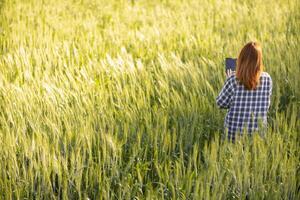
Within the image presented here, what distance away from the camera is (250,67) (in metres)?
2.52

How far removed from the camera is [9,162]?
7.06 feet

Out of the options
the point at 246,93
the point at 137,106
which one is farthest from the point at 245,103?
the point at 137,106

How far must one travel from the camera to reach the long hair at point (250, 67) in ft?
8.27

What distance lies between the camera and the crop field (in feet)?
6.83

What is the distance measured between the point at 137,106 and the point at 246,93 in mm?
659

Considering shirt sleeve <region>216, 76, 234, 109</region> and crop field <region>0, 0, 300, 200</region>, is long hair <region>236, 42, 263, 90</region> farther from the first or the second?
crop field <region>0, 0, 300, 200</region>

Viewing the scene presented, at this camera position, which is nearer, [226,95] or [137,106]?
[226,95]

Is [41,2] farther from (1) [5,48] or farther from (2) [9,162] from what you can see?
(2) [9,162]

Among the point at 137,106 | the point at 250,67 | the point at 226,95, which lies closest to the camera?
the point at 250,67

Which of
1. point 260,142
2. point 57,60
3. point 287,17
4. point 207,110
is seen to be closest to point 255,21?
point 287,17

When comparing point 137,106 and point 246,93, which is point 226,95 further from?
point 137,106

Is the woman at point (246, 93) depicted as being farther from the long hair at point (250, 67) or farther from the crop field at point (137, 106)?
the crop field at point (137, 106)

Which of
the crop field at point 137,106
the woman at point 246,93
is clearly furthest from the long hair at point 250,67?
the crop field at point 137,106

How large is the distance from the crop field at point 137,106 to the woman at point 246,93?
0.14m
